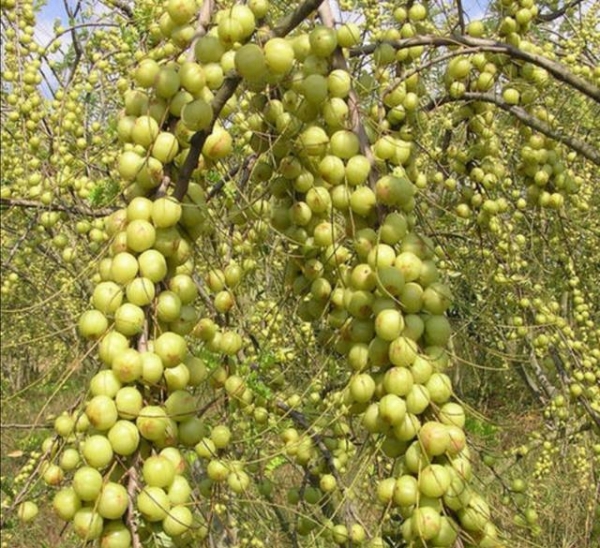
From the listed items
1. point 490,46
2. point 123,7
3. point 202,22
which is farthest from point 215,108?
point 123,7

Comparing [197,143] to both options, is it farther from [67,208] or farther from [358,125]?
[67,208]

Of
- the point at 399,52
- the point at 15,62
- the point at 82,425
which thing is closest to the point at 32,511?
the point at 82,425

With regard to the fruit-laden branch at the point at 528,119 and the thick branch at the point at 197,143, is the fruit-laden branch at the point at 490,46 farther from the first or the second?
the thick branch at the point at 197,143

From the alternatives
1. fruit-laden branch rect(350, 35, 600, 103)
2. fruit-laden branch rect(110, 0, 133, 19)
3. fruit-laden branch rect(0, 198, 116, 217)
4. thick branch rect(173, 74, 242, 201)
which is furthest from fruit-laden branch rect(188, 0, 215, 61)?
fruit-laden branch rect(110, 0, 133, 19)

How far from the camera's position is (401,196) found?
1136mm

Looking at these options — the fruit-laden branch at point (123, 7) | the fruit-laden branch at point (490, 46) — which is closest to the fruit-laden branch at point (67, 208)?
the fruit-laden branch at point (123, 7)

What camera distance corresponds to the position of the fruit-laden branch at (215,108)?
1.16m

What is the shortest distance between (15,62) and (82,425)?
2974 mm

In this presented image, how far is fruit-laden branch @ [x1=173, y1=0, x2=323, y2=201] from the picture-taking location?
116cm

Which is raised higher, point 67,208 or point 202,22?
point 202,22

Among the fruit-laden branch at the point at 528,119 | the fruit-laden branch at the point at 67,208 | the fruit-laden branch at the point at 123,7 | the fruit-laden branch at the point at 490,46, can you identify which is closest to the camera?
the fruit-laden branch at the point at 490,46

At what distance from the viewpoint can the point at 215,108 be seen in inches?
46.6

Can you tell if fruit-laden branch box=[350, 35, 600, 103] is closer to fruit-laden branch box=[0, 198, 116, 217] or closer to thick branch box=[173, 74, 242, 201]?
thick branch box=[173, 74, 242, 201]

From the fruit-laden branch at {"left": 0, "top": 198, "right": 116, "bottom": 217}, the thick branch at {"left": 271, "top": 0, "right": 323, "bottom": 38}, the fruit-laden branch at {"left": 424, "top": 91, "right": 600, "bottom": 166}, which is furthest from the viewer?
the fruit-laden branch at {"left": 0, "top": 198, "right": 116, "bottom": 217}
